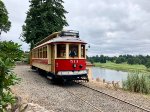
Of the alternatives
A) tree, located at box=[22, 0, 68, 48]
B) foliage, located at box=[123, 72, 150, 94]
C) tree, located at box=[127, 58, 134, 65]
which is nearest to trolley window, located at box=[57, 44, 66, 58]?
foliage, located at box=[123, 72, 150, 94]

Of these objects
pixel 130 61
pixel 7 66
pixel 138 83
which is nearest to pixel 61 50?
pixel 138 83

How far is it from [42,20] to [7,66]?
4474cm

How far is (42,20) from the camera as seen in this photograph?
4662cm

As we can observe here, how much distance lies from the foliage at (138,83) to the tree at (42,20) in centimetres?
2980

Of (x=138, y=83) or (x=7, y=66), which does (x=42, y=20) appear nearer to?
(x=138, y=83)

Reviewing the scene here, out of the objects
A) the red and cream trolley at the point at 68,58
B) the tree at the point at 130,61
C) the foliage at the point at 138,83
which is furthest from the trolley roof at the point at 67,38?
the tree at the point at 130,61

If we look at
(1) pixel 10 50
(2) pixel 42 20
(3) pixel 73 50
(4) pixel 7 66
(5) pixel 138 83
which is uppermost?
(2) pixel 42 20

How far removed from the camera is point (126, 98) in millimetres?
13148

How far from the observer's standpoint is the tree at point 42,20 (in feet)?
152

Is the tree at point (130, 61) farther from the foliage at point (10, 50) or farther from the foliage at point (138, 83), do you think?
the foliage at point (10, 50)

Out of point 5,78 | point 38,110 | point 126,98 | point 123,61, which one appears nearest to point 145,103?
point 126,98

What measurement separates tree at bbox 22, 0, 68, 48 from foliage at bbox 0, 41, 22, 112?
1710 inches

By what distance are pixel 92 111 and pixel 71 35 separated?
961 cm

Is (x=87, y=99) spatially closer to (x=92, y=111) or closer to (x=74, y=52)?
(x=92, y=111)
